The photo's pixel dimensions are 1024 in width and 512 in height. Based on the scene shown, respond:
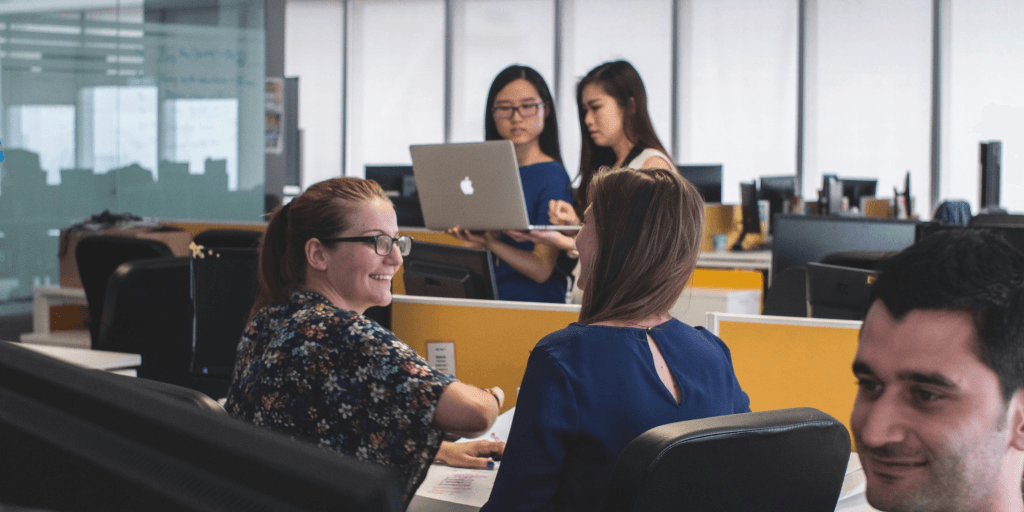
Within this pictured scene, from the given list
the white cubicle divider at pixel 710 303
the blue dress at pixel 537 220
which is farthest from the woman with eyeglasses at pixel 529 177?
the white cubicle divider at pixel 710 303

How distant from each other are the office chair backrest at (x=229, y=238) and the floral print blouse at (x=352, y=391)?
1761 millimetres

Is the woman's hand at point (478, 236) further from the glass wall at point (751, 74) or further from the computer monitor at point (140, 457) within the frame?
the glass wall at point (751, 74)

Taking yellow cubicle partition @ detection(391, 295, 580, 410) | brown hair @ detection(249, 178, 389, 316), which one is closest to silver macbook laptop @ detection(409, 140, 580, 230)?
yellow cubicle partition @ detection(391, 295, 580, 410)

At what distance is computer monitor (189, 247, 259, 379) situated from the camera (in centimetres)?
235

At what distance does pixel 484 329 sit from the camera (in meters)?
1.99

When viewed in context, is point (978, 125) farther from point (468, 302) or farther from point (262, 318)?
point (262, 318)

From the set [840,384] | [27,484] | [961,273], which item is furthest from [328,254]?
[27,484]

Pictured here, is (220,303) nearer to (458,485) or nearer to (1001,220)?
(458,485)

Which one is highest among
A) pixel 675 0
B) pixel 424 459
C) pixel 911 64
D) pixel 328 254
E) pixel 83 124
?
pixel 675 0

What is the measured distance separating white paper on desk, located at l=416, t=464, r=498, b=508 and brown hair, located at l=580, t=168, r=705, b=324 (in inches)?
13.3

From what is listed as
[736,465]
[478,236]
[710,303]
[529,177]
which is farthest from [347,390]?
[710,303]

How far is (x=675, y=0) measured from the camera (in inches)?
326

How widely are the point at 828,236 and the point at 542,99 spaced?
1244 mm

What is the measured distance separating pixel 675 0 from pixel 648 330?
748cm
